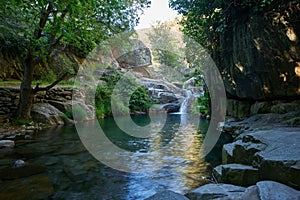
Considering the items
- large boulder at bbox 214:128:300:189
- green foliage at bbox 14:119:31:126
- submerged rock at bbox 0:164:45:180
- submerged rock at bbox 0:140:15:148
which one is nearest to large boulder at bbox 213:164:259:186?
large boulder at bbox 214:128:300:189

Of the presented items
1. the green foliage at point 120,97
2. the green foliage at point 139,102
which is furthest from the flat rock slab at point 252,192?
the green foliage at point 139,102

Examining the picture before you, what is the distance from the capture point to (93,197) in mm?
3082

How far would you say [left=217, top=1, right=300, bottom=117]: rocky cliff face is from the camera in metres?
6.17

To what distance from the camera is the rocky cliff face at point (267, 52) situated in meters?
6.17

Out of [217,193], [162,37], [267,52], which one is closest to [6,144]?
[217,193]

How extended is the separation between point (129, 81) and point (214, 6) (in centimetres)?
1156

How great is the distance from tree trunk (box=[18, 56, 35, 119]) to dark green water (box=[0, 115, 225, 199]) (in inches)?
107

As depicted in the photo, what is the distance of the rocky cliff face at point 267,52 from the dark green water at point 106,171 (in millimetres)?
2998

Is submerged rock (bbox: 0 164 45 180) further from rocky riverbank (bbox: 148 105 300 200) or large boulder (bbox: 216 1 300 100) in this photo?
large boulder (bbox: 216 1 300 100)

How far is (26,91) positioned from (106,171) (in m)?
6.01

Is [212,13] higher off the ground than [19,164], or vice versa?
[212,13]

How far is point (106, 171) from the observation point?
4176 millimetres

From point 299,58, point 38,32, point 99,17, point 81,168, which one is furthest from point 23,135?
point 299,58

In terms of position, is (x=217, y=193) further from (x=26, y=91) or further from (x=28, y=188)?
(x=26, y=91)
